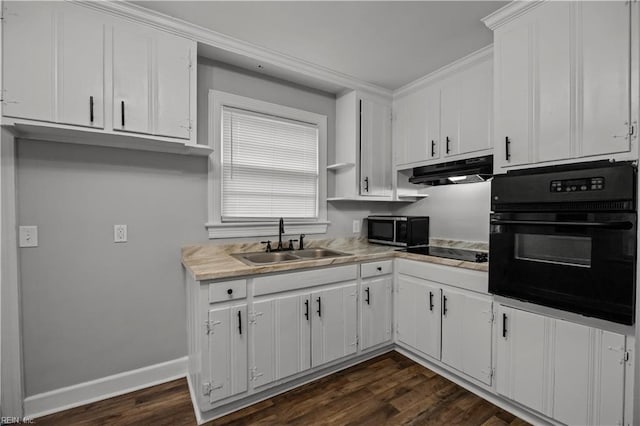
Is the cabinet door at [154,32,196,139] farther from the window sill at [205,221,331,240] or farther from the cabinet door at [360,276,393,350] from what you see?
the cabinet door at [360,276,393,350]

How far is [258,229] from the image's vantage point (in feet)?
8.66

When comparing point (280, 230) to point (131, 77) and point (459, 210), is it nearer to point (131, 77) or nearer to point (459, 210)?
point (131, 77)

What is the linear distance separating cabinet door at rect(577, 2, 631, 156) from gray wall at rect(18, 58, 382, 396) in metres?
2.45

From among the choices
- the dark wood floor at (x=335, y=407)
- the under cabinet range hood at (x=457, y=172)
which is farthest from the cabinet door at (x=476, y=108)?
the dark wood floor at (x=335, y=407)

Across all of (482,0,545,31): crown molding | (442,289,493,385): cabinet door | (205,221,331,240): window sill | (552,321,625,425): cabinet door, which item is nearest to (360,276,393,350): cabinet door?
(442,289,493,385): cabinet door

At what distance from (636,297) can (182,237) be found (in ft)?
9.25

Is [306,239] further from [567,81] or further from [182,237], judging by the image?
[567,81]

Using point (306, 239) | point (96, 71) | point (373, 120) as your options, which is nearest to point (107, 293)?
point (96, 71)

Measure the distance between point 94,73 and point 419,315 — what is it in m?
2.91

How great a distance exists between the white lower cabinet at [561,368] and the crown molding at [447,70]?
1988mm

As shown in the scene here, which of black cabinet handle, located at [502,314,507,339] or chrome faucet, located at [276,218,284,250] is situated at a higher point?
chrome faucet, located at [276,218,284,250]

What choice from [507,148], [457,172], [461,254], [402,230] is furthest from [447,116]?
[461,254]

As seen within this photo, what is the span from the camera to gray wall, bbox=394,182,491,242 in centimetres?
271

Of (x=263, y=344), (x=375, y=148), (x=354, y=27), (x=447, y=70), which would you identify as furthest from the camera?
(x=375, y=148)
